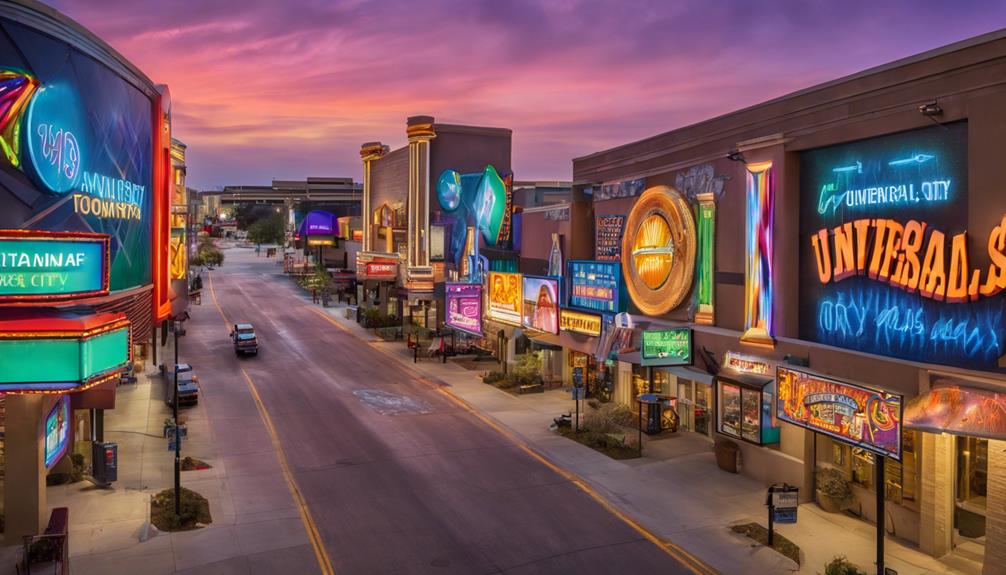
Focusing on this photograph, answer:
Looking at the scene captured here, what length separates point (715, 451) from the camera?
82.4ft

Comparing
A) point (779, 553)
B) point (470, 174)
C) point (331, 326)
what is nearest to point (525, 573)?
point (779, 553)

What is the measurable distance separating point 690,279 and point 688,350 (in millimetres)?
2658

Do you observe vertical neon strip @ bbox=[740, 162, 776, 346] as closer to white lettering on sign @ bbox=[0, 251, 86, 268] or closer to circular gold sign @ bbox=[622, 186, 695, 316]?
circular gold sign @ bbox=[622, 186, 695, 316]

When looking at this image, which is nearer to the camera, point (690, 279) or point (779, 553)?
point (779, 553)

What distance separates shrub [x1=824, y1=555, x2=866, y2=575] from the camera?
15680 mm

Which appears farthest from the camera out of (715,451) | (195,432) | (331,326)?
(331,326)

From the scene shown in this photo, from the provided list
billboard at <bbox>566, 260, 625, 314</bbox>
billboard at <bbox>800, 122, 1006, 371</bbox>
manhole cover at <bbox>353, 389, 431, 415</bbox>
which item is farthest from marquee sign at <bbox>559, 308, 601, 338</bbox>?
billboard at <bbox>800, 122, 1006, 371</bbox>

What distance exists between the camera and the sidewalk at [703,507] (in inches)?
683

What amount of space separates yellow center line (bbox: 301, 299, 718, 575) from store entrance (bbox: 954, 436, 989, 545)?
20.4 ft

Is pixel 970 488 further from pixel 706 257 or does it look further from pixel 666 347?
pixel 706 257

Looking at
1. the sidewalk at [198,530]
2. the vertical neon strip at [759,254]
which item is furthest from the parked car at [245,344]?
the vertical neon strip at [759,254]

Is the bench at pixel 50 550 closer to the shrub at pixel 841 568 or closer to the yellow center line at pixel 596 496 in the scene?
the yellow center line at pixel 596 496

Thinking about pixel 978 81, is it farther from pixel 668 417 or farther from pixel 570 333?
pixel 570 333

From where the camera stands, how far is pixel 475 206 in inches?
2041
